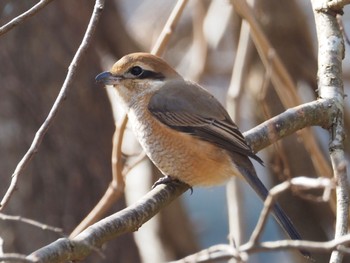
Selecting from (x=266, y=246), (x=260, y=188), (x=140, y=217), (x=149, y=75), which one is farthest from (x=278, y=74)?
(x=266, y=246)

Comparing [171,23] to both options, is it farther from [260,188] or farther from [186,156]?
[260,188]

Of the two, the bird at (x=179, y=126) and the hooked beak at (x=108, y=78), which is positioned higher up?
the hooked beak at (x=108, y=78)

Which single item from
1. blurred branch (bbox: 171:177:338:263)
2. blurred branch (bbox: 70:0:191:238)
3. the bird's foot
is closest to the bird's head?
blurred branch (bbox: 70:0:191:238)

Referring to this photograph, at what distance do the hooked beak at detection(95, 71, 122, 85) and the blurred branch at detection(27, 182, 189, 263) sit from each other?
71 cm

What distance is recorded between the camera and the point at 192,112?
11.6 ft

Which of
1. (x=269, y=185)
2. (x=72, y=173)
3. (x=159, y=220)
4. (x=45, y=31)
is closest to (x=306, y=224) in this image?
(x=269, y=185)

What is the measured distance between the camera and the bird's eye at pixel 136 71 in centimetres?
364

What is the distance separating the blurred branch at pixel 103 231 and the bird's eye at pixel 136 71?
0.77 meters

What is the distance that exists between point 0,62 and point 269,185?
218 cm

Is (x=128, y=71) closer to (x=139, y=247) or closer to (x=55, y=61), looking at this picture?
(x=55, y=61)

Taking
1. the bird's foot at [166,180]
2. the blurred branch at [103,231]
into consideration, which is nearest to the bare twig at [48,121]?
the blurred branch at [103,231]

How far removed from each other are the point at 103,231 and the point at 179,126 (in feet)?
3.69

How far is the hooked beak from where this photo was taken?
354cm

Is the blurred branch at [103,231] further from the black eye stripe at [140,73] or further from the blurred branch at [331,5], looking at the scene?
the blurred branch at [331,5]
